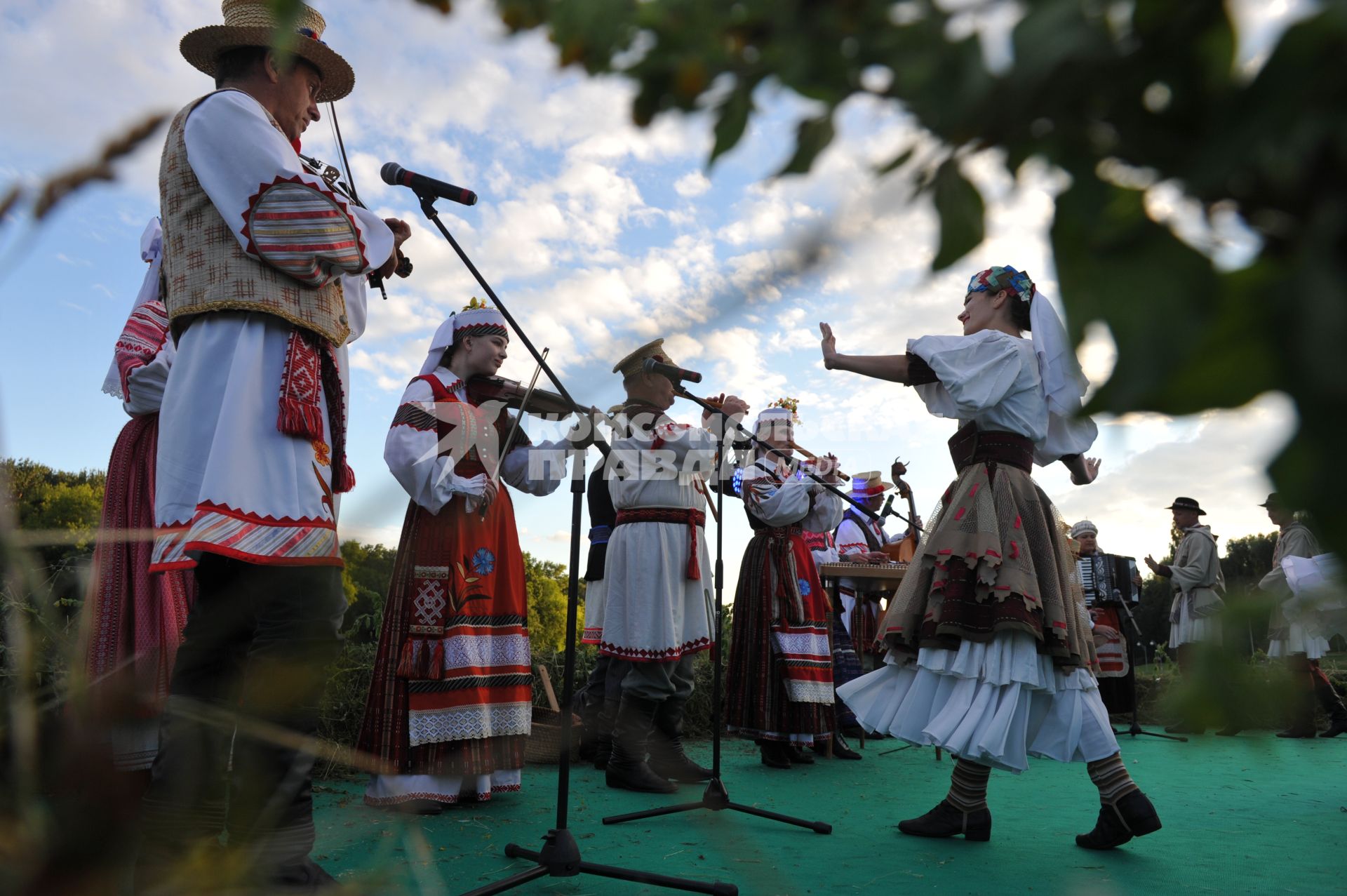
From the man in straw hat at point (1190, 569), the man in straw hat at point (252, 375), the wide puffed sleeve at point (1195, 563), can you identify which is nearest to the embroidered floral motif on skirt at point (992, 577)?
the man in straw hat at point (252, 375)

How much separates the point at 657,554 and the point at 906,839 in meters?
1.91

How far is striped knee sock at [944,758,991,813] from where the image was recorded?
324 centimetres

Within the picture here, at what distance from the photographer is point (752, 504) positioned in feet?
18.7

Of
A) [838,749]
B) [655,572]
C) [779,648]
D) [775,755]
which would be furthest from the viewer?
[838,749]

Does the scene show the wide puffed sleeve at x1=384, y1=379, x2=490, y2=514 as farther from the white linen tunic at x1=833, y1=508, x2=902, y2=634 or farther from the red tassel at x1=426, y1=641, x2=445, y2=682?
the white linen tunic at x1=833, y1=508, x2=902, y2=634

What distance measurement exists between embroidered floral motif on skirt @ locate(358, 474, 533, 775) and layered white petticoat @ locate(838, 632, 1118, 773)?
1506 mm

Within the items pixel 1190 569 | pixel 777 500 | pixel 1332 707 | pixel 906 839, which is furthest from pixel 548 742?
pixel 1190 569

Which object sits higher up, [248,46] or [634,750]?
[248,46]

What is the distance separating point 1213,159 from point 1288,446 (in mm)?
109

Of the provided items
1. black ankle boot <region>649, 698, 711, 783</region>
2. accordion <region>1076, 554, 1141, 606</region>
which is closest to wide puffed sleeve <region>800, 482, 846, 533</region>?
black ankle boot <region>649, 698, 711, 783</region>

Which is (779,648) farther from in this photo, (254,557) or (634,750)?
(254,557)

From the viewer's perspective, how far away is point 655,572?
4.72m

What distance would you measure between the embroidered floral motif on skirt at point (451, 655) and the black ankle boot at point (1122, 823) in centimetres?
217

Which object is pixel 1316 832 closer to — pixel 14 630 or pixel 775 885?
pixel 775 885
